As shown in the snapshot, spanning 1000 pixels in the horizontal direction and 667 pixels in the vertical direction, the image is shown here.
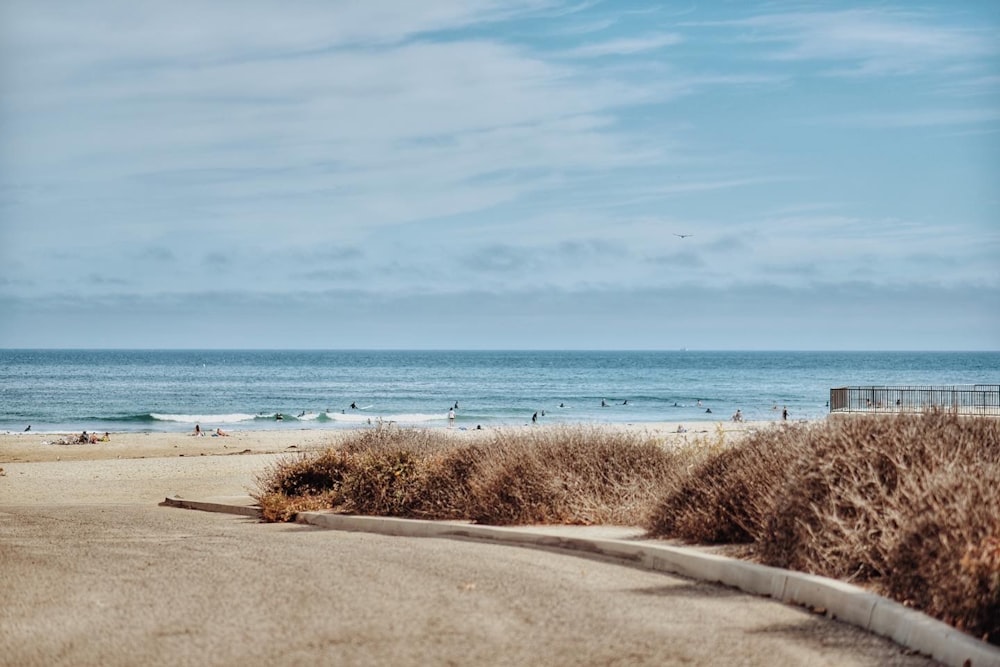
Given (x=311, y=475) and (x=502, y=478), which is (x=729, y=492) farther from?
(x=311, y=475)

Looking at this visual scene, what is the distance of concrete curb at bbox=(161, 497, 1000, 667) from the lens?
7.20 metres

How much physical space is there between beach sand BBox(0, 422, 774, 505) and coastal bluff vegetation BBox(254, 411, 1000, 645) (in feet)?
3.08

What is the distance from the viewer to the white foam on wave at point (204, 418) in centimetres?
6888

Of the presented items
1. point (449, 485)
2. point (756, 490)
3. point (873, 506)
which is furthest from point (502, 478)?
point (873, 506)

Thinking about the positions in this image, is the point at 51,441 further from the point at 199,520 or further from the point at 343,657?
the point at 343,657

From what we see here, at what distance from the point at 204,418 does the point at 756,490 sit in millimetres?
63489

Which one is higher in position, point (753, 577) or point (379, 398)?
point (753, 577)

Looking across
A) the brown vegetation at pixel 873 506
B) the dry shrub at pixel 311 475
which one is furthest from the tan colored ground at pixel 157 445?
the brown vegetation at pixel 873 506

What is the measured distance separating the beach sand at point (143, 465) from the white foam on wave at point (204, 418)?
1696 cm

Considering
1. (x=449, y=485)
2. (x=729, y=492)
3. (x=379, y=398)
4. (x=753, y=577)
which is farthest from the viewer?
(x=379, y=398)

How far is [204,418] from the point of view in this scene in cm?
7144

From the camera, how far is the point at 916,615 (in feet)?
25.3

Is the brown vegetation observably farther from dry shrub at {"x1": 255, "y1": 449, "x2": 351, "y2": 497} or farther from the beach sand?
dry shrub at {"x1": 255, "y1": 449, "x2": 351, "y2": 497}

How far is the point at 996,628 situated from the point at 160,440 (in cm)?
4538
